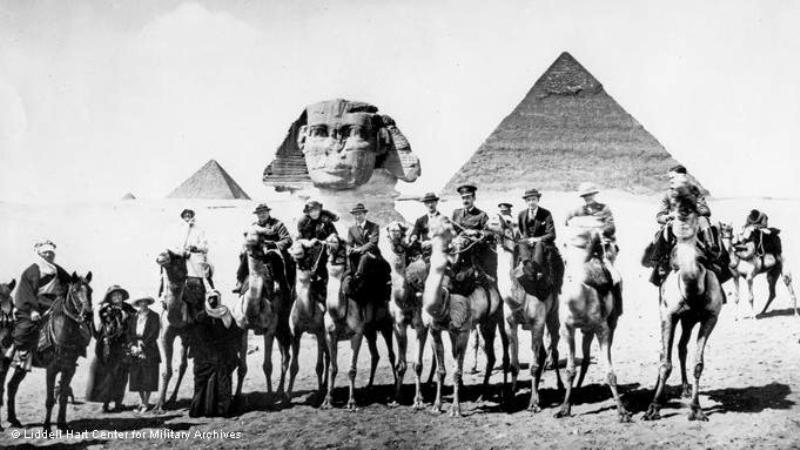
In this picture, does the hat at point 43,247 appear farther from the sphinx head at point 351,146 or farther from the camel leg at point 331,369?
the sphinx head at point 351,146

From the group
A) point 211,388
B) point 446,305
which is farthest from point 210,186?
point 446,305

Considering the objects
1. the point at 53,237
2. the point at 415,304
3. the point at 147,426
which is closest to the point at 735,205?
the point at 53,237

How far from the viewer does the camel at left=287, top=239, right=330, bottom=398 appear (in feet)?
29.2

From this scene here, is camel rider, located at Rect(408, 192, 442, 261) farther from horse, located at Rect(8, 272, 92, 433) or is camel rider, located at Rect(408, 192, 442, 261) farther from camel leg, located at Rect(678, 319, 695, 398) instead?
horse, located at Rect(8, 272, 92, 433)

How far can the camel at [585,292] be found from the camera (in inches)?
302

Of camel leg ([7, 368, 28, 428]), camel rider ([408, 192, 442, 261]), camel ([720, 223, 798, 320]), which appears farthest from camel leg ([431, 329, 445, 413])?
camel ([720, 223, 798, 320])

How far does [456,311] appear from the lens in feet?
Result: 27.0

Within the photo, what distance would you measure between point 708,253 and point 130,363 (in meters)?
5.79

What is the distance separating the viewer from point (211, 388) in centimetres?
849

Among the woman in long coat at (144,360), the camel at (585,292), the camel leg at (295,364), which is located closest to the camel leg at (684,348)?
the camel at (585,292)

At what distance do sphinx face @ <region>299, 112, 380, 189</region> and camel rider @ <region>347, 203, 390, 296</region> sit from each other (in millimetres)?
3927

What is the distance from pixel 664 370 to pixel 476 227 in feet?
7.94

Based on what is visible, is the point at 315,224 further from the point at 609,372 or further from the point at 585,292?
the point at 609,372

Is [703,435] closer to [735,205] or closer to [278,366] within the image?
[278,366]
